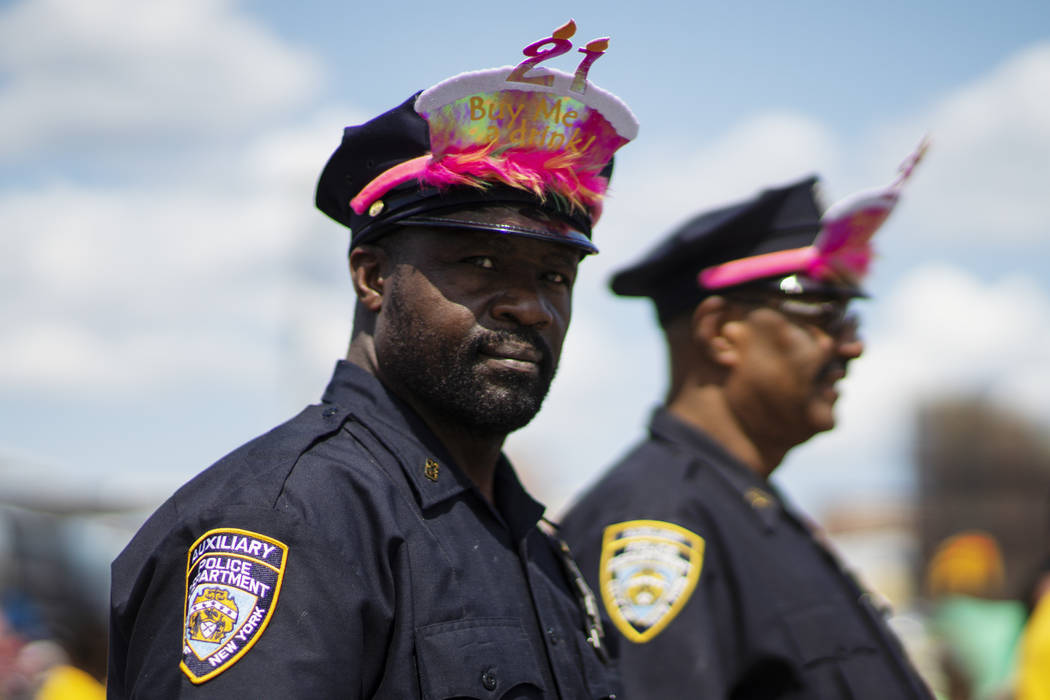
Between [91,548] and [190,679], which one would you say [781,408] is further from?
[91,548]

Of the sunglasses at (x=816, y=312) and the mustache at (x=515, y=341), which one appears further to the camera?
the sunglasses at (x=816, y=312)

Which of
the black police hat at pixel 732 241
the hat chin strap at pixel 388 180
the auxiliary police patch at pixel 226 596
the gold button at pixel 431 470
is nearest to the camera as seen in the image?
the auxiliary police patch at pixel 226 596

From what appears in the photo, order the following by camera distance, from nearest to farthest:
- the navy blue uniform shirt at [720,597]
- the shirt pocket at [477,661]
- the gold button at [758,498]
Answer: the shirt pocket at [477,661] → the navy blue uniform shirt at [720,597] → the gold button at [758,498]

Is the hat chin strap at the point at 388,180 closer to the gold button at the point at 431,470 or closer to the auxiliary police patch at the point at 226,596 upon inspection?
the gold button at the point at 431,470

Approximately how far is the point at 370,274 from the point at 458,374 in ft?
1.03

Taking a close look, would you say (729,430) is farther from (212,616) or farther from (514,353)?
(212,616)

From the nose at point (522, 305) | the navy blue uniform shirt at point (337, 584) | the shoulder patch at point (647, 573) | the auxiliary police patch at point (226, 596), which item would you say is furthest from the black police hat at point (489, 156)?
the shoulder patch at point (647, 573)

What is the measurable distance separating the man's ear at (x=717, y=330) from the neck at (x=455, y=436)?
1.46 meters

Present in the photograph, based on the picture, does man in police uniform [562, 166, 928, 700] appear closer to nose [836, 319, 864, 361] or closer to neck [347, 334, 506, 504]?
nose [836, 319, 864, 361]

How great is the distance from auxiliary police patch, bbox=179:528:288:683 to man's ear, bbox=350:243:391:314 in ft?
2.21

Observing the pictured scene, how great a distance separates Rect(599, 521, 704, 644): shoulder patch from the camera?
3.04m

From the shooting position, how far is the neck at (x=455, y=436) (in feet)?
7.45

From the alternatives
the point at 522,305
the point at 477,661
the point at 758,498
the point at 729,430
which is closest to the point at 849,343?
the point at 729,430

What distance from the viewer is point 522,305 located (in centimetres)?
224
